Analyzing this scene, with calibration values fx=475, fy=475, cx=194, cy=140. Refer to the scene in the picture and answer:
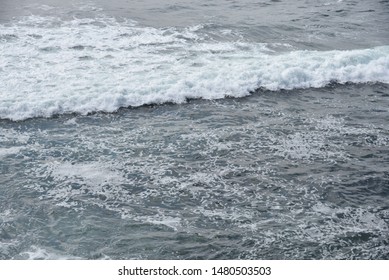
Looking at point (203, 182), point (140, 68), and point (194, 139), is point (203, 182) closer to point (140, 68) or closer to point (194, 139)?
point (194, 139)

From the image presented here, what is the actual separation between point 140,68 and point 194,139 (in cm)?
456

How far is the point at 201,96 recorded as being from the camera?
12586mm

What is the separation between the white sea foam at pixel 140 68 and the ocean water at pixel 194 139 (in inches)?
2.1

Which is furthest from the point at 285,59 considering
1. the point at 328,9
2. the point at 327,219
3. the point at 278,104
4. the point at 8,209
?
the point at 8,209

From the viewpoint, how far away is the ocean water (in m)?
7.73

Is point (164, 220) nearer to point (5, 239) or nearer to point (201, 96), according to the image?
point (5, 239)

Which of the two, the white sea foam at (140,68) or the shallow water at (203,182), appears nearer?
the shallow water at (203,182)

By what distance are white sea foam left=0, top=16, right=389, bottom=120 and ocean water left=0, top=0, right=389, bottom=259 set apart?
0.05 meters

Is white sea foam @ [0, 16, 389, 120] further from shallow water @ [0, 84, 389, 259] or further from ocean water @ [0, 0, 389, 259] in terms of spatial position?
shallow water @ [0, 84, 389, 259]

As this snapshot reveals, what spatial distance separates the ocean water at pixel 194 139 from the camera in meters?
7.73

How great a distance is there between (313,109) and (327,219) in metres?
4.48

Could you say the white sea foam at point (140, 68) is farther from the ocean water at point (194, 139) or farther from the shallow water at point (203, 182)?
the shallow water at point (203, 182)

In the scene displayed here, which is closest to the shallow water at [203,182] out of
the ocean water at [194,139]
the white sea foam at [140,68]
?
the ocean water at [194,139]

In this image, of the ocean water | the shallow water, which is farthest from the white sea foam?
the shallow water
